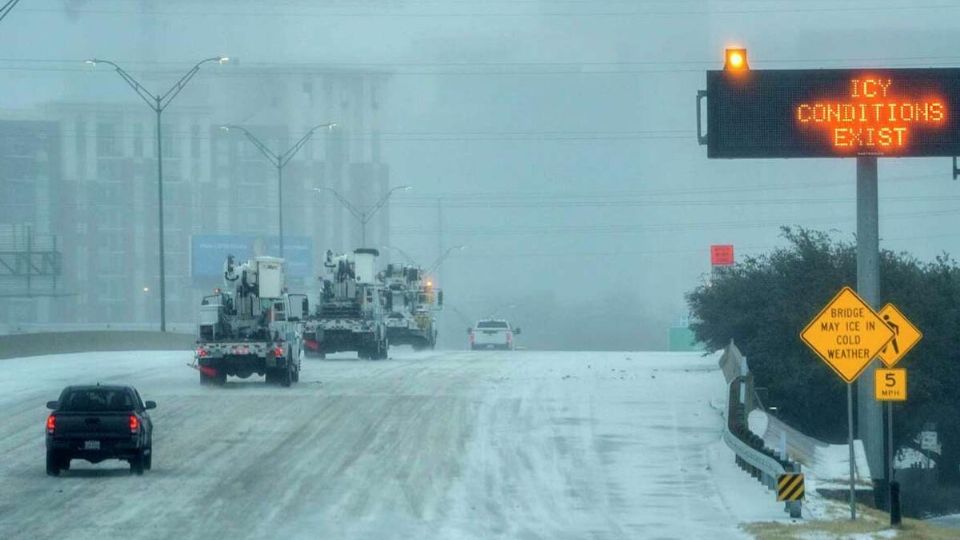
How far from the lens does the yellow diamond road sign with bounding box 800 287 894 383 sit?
66.4 ft

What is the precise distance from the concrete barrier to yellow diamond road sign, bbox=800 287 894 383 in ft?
95.7

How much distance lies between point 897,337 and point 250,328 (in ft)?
70.6

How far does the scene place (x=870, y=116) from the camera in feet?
83.0

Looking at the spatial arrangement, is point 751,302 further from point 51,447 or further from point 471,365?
point 51,447

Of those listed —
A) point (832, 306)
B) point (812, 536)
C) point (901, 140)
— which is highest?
point (901, 140)

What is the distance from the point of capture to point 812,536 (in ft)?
61.5

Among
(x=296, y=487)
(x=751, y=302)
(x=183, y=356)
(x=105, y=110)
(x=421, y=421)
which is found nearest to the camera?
(x=296, y=487)

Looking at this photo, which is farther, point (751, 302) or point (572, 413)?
point (751, 302)

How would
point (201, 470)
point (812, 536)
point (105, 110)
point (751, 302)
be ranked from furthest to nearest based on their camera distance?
point (105, 110), point (751, 302), point (201, 470), point (812, 536)

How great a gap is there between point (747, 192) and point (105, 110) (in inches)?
2566

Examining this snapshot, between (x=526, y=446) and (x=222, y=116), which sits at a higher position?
(x=222, y=116)

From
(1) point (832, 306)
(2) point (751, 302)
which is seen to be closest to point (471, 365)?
(2) point (751, 302)

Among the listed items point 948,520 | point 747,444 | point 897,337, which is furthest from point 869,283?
point 948,520

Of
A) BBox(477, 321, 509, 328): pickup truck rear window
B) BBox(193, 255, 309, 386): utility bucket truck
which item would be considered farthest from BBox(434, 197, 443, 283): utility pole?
BBox(193, 255, 309, 386): utility bucket truck
